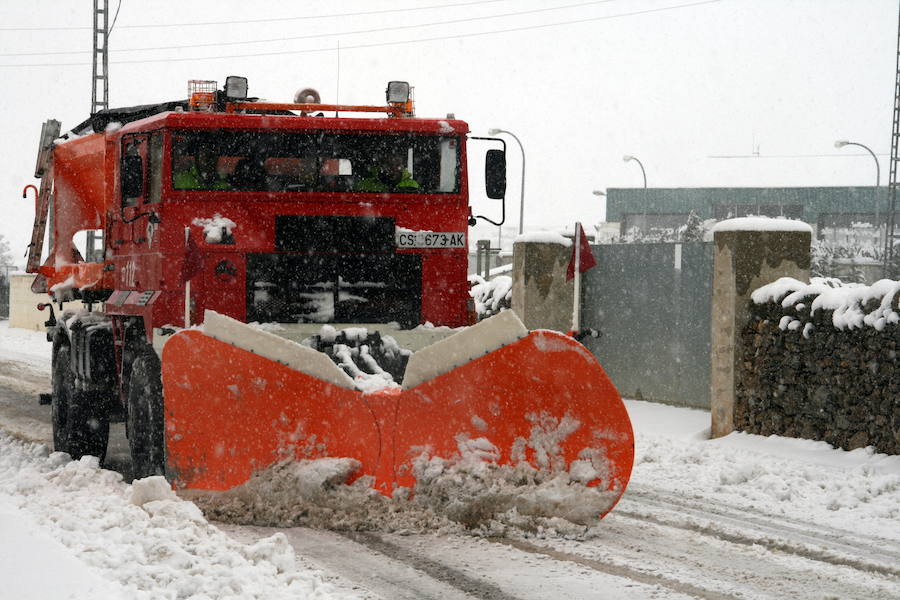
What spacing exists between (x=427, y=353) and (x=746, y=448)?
15.7ft

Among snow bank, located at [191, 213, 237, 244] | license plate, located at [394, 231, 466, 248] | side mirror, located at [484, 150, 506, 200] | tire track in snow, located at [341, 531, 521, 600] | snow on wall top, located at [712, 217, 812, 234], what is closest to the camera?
tire track in snow, located at [341, 531, 521, 600]

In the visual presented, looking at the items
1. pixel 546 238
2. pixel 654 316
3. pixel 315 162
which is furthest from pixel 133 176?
pixel 654 316

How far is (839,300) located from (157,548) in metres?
6.76

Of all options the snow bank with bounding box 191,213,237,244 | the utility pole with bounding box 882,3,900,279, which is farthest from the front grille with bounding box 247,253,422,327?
the utility pole with bounding box 882,3,900,279

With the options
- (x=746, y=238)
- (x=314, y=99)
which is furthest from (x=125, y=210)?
(x=746, y=238)

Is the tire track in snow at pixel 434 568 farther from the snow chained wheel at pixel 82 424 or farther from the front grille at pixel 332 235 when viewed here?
the snow chained wheel at pixel 82 424

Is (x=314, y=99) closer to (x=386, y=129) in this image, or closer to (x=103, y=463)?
(x=386, y=129)

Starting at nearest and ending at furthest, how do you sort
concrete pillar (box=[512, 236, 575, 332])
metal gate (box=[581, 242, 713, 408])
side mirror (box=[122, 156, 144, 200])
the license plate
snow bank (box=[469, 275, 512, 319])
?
the license plate → side mirror (box=[122, 156, 144, 200]) → metal gate (box=[581, 242, 713, 408]) → concrete pillar (box=[512, 236, 575, 332]) → snow bank (box=[469, 275, 512, 319])

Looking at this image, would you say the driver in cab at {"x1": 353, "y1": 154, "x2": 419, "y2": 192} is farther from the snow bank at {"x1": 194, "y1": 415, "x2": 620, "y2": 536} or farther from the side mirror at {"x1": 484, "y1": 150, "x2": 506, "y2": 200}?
the snow bank at {"x1": 194, "y1": 415, "x2": 620, "y2": 536}

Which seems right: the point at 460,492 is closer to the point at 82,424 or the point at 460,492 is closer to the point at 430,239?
the point at 430,239

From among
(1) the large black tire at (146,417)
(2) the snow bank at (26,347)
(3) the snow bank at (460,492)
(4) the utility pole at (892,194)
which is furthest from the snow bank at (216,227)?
(4) the utility pole at (892,194)

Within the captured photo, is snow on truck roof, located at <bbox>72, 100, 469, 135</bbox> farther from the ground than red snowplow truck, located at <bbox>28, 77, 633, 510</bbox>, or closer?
farther from the ground

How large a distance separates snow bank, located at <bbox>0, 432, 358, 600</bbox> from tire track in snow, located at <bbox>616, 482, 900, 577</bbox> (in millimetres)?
2776

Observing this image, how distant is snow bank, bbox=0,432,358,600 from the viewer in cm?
505
